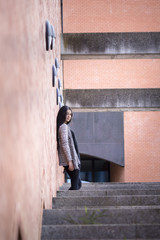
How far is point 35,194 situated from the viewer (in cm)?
244

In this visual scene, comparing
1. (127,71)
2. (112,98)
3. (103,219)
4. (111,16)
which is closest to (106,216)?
(103,219)

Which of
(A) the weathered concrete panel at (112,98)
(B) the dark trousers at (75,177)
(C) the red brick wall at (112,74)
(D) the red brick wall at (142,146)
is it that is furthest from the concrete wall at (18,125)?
(C) the red brick wall at (112,74)

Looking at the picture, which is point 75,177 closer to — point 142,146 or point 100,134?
point 100,134

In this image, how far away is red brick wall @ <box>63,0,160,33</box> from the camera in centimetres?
1355

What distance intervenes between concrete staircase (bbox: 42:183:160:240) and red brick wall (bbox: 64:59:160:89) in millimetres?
10268

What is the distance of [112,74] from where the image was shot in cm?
1380

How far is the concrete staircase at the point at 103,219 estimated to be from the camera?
262 cm

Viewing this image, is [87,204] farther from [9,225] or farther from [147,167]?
[147,167]

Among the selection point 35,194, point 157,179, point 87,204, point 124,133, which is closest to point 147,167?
point 157,179

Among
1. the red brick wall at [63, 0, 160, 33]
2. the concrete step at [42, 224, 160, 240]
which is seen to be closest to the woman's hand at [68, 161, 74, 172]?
the concrete step at [42, 224, 160, 240]

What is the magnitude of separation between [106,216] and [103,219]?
0.12 feet

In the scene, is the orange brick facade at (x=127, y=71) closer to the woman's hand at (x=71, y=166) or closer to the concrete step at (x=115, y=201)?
the woman's hand at (x=71, y=166)

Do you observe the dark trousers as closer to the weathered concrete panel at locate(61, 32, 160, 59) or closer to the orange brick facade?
the weathered concrete panel at locate(61, 32, 160, 59)

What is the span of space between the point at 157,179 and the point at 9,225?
1245 cm
